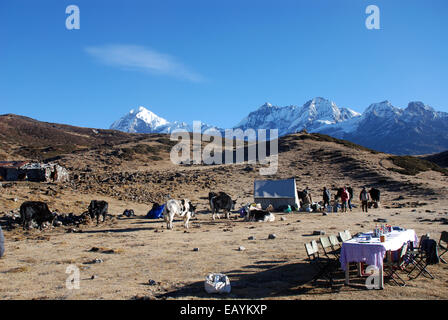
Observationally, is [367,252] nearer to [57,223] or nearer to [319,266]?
[319,266]

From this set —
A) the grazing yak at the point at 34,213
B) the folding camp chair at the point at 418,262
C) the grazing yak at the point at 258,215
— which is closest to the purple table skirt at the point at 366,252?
the folding camp chair at the point at 418,262

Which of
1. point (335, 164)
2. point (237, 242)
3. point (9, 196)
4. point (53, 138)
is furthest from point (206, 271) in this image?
point (53, 138)

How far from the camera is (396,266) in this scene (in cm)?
1108

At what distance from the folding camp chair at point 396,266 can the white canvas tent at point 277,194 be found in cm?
1813

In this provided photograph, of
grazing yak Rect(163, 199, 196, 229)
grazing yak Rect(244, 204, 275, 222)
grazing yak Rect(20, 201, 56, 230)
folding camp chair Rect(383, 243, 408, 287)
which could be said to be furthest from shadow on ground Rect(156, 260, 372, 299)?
grazing yak Rect(20, 201, 56, 230)

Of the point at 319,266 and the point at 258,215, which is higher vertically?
the point at 258,215

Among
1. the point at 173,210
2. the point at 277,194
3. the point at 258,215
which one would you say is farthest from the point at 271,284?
the point at 277,194

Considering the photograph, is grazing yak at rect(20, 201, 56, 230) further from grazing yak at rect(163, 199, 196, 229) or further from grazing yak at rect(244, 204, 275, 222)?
grazing yak at rect(244, 204, 275, 222)

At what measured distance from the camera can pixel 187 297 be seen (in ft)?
30.4

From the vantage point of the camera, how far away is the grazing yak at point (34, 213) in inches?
797

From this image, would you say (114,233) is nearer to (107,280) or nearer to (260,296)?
(107,280)

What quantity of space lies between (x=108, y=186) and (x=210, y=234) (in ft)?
70.1

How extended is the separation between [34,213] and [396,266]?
18.3 meters

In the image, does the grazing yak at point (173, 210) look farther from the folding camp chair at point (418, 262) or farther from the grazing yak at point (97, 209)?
the folding camp chair at point (418, 262)
